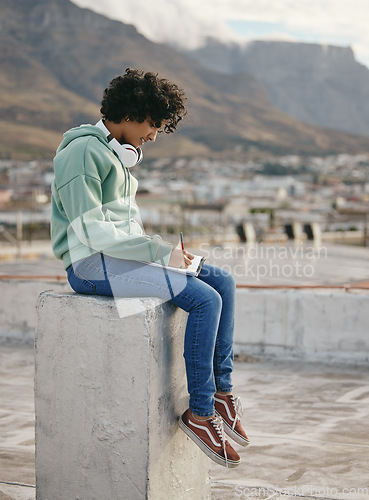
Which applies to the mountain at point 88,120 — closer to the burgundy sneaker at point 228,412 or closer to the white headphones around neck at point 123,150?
the white headphones around neck at point 123,150

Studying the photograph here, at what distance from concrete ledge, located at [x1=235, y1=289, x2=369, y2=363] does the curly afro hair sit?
3.97 meters

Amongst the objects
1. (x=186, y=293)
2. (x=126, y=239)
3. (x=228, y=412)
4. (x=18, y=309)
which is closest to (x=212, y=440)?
(x=228, y=412)

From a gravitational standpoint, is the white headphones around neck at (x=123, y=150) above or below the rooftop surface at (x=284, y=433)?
above

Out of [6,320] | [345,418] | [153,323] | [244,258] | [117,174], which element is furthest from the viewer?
[244,258]

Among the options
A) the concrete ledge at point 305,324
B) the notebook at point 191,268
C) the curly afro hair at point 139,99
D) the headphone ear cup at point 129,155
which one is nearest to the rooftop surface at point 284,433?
the concrete ledge at point 305,324

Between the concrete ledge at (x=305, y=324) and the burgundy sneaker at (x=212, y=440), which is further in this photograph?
the concrete ledge at (x=305, y=324)

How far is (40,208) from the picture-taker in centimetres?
6266

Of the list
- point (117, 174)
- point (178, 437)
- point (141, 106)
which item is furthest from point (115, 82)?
point (178, 437)

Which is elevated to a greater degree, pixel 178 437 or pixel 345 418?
pixel 178 437

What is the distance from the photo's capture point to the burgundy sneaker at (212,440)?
9.33 ft

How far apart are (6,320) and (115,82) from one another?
5002 mm

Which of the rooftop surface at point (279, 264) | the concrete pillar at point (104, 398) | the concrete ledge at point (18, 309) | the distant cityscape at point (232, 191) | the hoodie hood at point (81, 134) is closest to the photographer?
the concrete pillar at point (104, 398)

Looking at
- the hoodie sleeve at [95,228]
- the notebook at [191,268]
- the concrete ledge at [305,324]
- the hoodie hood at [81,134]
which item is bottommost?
the concrete ledge at [305,324]

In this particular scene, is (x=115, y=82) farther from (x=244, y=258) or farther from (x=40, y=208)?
(x=40, y=208)
